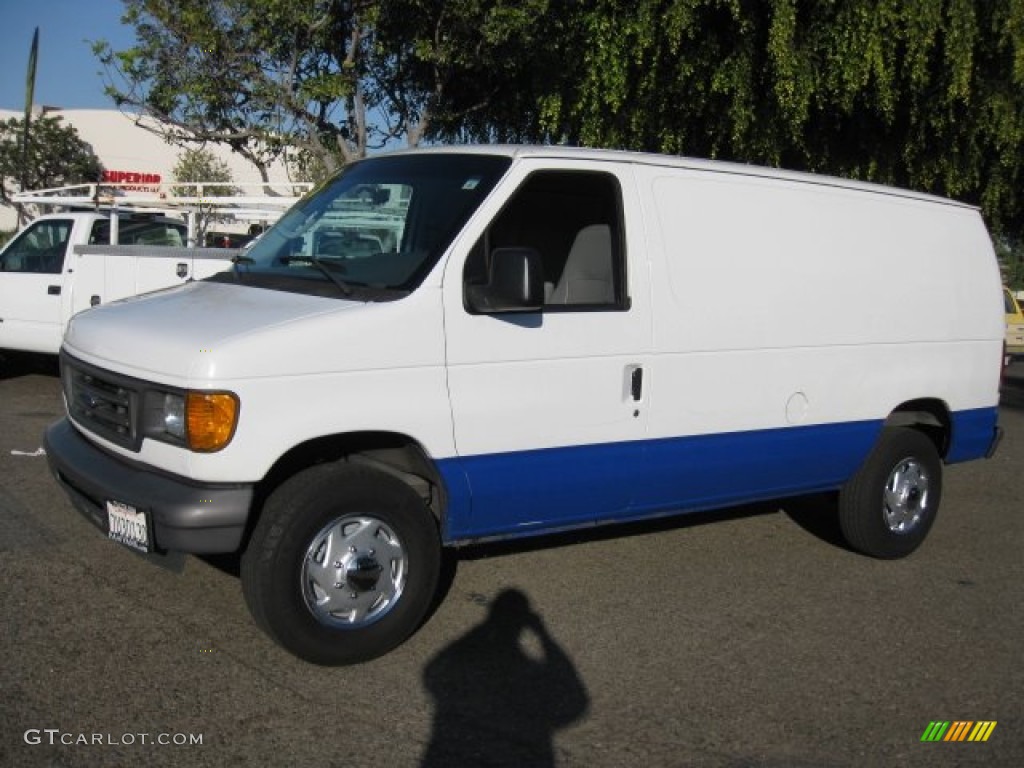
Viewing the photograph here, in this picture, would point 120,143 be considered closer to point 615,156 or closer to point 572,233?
point 572,233

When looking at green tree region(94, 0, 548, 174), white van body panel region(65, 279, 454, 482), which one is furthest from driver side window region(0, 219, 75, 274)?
white van body panel region(65, 279, 454, 482)

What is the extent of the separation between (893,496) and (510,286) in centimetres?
321

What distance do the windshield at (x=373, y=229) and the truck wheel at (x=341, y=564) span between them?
820 millimetres

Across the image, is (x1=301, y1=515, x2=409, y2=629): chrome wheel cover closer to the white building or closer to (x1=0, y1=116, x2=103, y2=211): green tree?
(x1=0, y1=116, x2=103, y2=211): green tree

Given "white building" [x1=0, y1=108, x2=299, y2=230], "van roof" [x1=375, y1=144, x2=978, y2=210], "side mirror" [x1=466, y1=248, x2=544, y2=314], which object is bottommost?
"side mirror" [x1=466, y1=248, x2=544, y2=314]

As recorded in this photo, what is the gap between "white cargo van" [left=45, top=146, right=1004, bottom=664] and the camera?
155 inches

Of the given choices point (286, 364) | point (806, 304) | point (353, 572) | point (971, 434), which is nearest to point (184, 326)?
point (286, 364)

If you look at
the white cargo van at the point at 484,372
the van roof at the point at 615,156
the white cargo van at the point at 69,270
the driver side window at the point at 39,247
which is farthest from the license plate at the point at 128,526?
the driver side window at the point at 39,247

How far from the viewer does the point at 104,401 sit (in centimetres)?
427

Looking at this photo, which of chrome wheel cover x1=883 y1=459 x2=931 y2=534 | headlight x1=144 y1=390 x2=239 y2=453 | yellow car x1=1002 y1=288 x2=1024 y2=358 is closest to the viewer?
headlight x1=144 y1=390 x2=239 y2=453

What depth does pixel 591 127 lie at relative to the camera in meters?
11.3

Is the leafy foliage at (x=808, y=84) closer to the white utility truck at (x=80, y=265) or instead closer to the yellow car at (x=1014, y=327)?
the white utility truck at (x=80, y=265)

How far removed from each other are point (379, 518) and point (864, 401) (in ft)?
10.00

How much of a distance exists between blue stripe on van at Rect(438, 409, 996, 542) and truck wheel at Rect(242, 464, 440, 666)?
23cm
